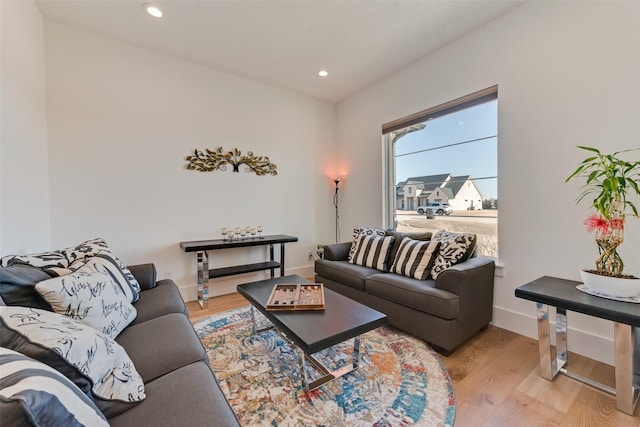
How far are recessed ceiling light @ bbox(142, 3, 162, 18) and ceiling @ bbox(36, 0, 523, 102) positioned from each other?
0.13ft

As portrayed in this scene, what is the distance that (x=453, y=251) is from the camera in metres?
2.36

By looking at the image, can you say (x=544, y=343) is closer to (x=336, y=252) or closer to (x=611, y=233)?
(x=611, y=233)

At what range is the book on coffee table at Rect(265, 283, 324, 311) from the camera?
1798 millimetres

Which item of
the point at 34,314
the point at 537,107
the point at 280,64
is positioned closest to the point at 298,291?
the point at 34,314

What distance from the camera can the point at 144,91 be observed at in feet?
9.68

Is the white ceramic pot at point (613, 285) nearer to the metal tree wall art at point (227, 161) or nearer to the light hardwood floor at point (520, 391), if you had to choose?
the light hardwood floor at point (520, 391)

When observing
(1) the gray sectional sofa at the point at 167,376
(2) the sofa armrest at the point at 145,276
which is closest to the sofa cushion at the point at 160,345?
(1) the gray sectional sofa at the point at 167,376

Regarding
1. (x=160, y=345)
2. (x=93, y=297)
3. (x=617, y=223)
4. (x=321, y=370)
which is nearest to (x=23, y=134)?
(x=93, y=297)

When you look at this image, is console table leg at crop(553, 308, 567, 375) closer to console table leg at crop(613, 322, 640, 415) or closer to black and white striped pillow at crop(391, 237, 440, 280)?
console table leg at crop(613, 322, 640, 415)

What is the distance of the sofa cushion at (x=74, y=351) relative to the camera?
31.4 inches

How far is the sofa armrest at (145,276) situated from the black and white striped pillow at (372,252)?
1972mm

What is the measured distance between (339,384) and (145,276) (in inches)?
66.6

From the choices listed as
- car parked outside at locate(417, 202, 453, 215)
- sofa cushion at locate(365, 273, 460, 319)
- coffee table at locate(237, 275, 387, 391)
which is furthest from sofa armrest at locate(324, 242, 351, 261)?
coffee table at locate(237, 275, 387, 391)

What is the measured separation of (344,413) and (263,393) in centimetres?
51
